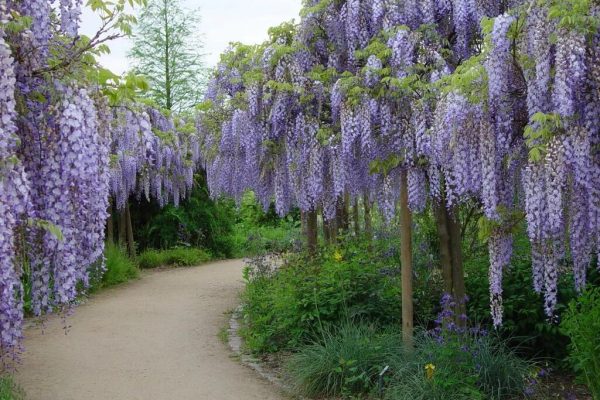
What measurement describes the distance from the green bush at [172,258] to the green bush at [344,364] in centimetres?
1065

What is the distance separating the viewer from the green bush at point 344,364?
5.46 m

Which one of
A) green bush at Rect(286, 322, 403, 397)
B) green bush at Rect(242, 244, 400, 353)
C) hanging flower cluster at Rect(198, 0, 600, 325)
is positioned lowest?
green bush at Rect(286, 322, 403, 397)

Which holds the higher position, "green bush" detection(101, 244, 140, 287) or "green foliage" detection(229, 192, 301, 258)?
"green foliage" detection(229, 192, 301, 258)

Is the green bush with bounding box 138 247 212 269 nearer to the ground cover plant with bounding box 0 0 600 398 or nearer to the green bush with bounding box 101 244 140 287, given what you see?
the green bush with bounding box 101 244 140 287

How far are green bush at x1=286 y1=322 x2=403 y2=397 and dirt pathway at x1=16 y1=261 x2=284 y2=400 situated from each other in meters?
0.36

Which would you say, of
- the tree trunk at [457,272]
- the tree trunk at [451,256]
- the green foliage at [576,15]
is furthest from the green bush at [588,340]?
the green foliage at [576,15]

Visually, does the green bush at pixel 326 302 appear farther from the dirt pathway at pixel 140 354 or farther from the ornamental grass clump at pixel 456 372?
the ornamental grass clump at pixel 456 372

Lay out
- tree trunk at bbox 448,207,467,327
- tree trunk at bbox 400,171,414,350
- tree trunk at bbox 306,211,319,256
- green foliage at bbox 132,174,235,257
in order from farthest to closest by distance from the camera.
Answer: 1. green foliage at bbox 132,174,235,257
2. tree trunk at bbox 306,211,319,256
3. tree trunk at bbox 448,207,467,327
4. tree trunk at bbox 400,171,414,350

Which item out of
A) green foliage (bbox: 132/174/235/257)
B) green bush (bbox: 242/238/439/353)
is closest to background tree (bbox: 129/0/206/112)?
green foliage (bbox: 132/174/235/257)

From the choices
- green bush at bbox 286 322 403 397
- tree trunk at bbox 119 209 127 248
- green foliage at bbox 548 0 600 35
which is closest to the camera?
green foliage at bbox 548 0 600 35

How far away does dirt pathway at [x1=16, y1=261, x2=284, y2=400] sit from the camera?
235 inches

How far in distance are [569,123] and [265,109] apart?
461 centimetres

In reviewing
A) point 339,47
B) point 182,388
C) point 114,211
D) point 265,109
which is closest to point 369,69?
point 339,47

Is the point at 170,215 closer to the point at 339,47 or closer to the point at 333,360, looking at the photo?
the point at 339,47
